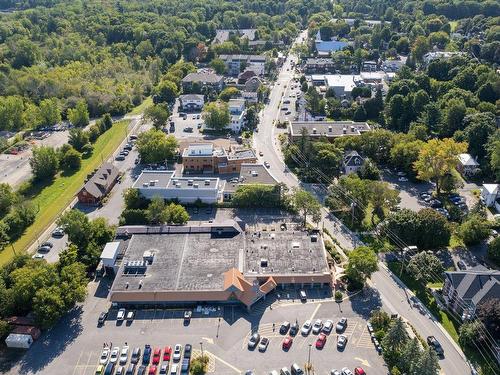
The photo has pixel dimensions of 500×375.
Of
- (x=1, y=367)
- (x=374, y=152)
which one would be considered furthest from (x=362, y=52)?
(x=1, y=367)

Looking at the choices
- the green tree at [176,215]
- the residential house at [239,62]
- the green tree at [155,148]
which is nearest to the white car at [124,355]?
the green tree at [176,215]

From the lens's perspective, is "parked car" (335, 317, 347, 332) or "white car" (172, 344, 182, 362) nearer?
"white car" (172, 344, 182, 362)

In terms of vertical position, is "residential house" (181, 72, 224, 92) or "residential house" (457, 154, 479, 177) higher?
"residential house" (457, 154, 479, 177)

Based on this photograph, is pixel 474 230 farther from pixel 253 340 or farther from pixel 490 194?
pixel 253 340

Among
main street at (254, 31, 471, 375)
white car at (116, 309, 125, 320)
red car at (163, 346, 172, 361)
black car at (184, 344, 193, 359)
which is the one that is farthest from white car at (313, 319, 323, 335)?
white car at (116, 309, 125, 320)

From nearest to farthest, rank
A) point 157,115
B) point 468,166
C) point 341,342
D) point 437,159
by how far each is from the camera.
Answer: point 341,342
point 437,159
point 468,166
point 157,115

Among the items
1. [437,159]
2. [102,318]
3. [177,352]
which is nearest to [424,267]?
[437,159]

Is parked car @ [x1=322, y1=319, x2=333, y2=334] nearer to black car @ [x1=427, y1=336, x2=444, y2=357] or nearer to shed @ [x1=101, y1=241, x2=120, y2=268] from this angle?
black car @ [x1=427, y1=336, x2=444, y2=357]
